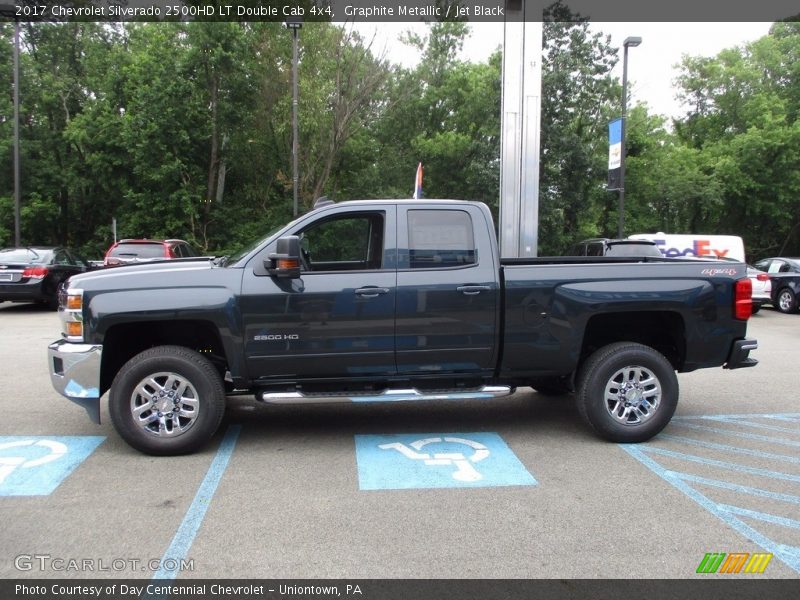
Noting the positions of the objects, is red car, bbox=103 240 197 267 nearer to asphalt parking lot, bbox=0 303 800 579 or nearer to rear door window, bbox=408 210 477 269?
asphalt parking lot, bbox=0 303 800 579

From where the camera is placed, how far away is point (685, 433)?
6.05 m

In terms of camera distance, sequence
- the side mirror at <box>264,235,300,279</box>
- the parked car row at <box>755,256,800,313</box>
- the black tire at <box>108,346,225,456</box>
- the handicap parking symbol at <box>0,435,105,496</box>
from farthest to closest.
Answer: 1. the parked car row at <box>755,256,800,313</box>
2. the black tire at <box>108,346,225,456</box>
3. the side mirror at <box>264,235,300,279</box>
4. the handicap parking symbol at <box>0,435,105,496</box>

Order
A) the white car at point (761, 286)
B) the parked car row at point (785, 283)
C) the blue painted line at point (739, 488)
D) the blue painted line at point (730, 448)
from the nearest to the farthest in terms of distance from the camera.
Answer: the blue painted line at point (739, 488) < the blue painted line at point (730, 448) < the white car at point (761, 286) < the parked car row at point (785, 283)

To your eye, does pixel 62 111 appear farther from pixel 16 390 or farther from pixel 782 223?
pixel 782 223

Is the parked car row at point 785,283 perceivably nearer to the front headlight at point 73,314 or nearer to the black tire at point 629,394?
the black tire at point 629,394

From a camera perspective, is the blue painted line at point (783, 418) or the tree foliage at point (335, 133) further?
the tree foliage at point (335, 133)

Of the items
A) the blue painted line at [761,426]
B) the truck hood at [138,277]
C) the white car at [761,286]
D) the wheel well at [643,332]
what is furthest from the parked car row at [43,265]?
the white car at [761,286]

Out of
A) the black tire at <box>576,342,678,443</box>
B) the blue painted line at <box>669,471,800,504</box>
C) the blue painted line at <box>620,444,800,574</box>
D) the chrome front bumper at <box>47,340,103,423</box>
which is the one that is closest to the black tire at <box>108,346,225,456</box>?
the chrome front bumper at <box>47,340,103,423</box>

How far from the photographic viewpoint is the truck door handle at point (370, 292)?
537cm

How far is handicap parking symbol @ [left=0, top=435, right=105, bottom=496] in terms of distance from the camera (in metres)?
4.62

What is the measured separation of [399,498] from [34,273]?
46.6 feet

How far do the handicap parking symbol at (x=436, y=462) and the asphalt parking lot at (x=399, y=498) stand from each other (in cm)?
2

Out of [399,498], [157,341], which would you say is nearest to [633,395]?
[399,498]

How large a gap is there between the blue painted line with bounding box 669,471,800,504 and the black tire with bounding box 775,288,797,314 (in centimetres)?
1569
